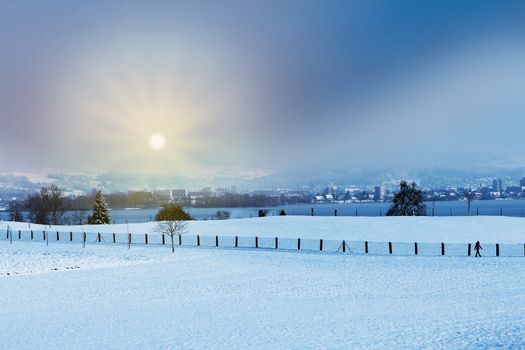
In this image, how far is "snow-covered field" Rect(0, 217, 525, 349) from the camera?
19.4 metres

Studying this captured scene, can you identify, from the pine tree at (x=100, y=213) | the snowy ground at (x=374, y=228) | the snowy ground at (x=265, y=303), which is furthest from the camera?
the pine tree at (x=100, y=213)

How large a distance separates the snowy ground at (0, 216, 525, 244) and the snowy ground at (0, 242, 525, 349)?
2632cm

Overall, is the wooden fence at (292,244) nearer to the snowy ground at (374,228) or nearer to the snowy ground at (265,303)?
the snowy ground at (374,228)

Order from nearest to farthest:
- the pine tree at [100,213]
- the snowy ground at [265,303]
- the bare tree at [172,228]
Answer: the snowy ground at [265,303] < the bare tree at [172,228] < the pine tree at [100,213]

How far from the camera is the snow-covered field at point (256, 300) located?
63.5 feet

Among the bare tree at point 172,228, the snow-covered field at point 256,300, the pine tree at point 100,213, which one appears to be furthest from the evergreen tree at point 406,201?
the snow-covered field at point 256,300

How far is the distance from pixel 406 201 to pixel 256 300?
276ft

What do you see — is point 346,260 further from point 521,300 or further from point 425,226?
point 425,226

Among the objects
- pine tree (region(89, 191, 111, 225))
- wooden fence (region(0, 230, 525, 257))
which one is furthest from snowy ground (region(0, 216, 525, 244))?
pine tree (region(89, 191, 111, 225))

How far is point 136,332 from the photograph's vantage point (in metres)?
21.1

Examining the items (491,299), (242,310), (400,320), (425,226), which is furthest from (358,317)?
(425,226)

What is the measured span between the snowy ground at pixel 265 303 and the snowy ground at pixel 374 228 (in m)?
26.3

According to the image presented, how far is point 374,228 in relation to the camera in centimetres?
7638

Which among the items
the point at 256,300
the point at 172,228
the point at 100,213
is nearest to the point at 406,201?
the point at 100,213
